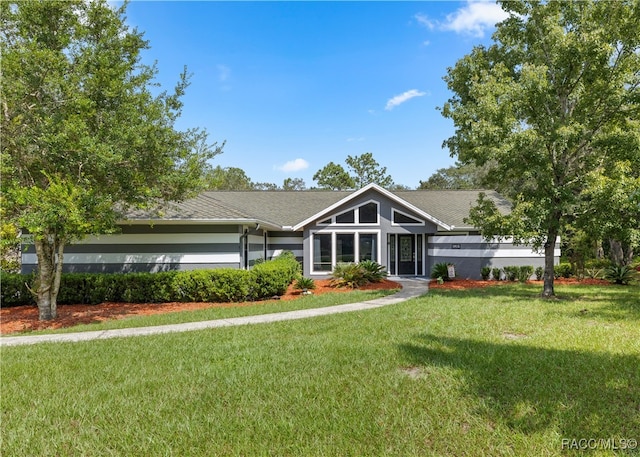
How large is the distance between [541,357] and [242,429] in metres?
4.44

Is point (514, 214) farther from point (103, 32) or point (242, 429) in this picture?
point (103, 32)

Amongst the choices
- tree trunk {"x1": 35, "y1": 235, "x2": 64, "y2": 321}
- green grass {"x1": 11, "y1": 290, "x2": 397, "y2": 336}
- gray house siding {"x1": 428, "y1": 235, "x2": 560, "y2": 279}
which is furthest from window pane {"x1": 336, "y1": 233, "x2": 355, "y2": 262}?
tree trunk {"x1": 35, "y1": 235, "x2": 64, "y2": 321}

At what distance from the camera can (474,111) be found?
1145cm

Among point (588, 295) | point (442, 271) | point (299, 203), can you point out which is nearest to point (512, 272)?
point (442, 271)

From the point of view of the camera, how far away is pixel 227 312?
10008 mm

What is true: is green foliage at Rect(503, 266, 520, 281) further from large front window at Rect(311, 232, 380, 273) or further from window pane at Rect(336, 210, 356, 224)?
window pane at Rect(336, 210, 356, 224)

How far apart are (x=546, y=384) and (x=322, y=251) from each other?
14.4 meters

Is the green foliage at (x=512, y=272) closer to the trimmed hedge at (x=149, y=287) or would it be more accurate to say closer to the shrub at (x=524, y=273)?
the shrub at (x=524, y=273)

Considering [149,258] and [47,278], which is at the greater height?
[149,258]

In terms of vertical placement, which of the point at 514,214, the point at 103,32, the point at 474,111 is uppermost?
the point at 103,32

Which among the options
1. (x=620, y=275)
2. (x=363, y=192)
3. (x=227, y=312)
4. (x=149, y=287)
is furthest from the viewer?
(x=363, y=192)

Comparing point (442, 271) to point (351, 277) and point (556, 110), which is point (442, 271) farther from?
point (556, 110)

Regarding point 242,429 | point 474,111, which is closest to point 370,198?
point 474,111

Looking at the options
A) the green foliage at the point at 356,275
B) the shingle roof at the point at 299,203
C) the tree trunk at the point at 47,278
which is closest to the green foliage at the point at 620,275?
the shingle roof at the point at 299,203
